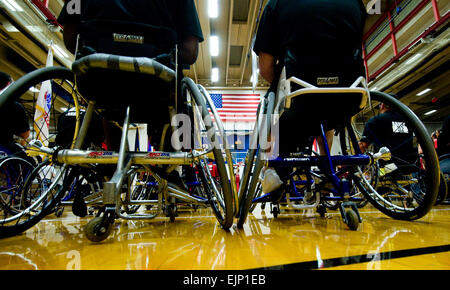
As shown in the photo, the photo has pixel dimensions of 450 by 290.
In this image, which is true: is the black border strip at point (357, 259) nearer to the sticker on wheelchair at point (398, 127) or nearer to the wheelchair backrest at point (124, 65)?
the wheelchair backrest at point (124, 65)

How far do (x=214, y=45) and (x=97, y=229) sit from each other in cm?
702

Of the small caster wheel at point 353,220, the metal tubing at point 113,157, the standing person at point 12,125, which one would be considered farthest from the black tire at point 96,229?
the standing person at point 12,125

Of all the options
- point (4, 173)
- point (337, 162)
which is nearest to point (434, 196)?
point (337, 162)

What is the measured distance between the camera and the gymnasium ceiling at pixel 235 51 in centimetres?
389

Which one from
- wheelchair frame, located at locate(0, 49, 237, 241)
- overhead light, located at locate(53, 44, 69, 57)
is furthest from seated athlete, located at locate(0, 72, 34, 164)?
overhead light, located at locate(53, 44, 69, 57)

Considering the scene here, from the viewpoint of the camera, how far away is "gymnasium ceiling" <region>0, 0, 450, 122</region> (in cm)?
389

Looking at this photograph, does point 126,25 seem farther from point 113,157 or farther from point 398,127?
point 398,127

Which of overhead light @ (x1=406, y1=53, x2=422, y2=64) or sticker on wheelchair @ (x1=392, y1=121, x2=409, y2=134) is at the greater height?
overhead light @ (x1=406, y1=53, x2=422, y2=64)

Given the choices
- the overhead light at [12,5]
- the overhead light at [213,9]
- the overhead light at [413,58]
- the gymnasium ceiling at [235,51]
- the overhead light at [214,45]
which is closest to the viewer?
the overhead light at [12,5]

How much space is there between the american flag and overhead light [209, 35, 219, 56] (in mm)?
1418

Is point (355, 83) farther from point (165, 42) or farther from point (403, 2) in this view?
point (403, 2)

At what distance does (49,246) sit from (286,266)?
808mm

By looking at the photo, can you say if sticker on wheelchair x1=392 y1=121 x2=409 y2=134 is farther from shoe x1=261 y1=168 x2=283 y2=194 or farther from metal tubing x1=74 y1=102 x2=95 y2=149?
metal tubing x1=74 y1=102 x2=95 y2=149

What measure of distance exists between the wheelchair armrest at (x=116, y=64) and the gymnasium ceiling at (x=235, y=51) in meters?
4.21
